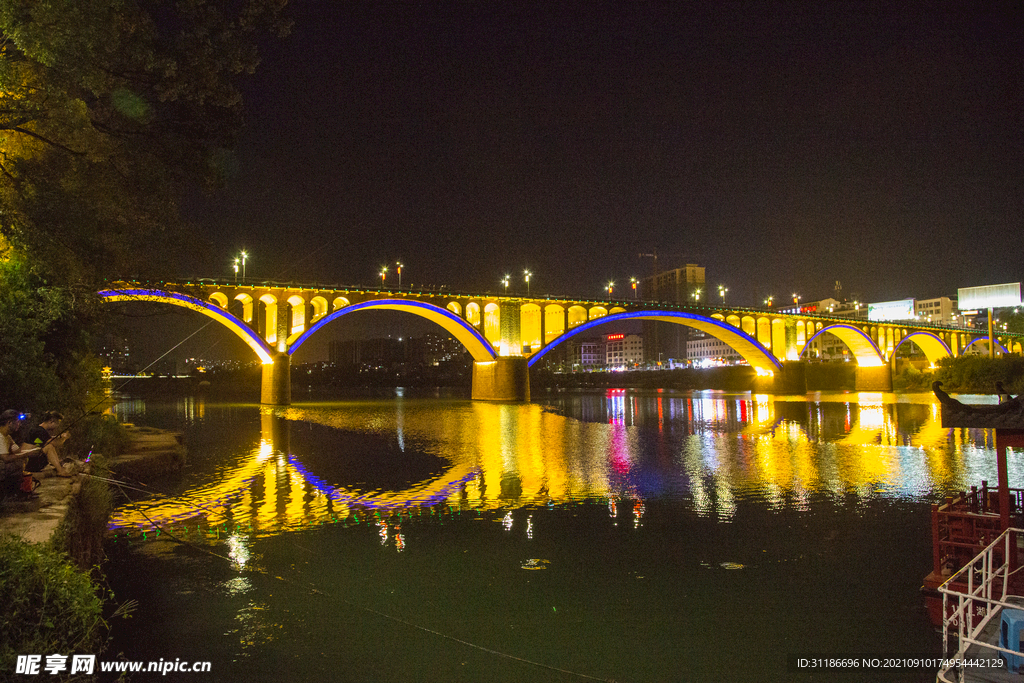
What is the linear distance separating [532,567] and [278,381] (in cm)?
5048

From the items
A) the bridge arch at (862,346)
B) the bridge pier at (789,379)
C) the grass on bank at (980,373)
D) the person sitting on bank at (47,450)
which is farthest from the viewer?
the bridge arch at (862,346)

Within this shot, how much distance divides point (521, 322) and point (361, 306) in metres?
15.1

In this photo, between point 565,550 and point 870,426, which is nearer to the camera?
point 565,550

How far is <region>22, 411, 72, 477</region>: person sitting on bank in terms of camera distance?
1015cm

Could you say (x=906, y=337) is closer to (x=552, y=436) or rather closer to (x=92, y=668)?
(x=552, y=436)

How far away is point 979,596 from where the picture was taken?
6668mm

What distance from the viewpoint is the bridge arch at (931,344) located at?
105 meters

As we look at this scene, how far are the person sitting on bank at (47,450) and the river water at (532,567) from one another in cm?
163

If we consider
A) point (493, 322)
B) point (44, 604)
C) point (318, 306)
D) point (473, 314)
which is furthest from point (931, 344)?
point (44, 604)

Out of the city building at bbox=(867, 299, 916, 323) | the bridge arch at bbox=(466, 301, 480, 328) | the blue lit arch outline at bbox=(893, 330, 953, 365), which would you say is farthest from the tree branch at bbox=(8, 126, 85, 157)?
the city building at bbox=(867, 299, 916, 323)

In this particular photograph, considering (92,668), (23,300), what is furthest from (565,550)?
(23,300)

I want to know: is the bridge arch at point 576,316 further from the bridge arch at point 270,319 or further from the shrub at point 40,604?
the shrub at point 40,604

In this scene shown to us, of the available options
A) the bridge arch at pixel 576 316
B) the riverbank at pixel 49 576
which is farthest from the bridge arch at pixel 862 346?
the riverbank at pixel 49 576

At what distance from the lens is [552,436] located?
30078mm
